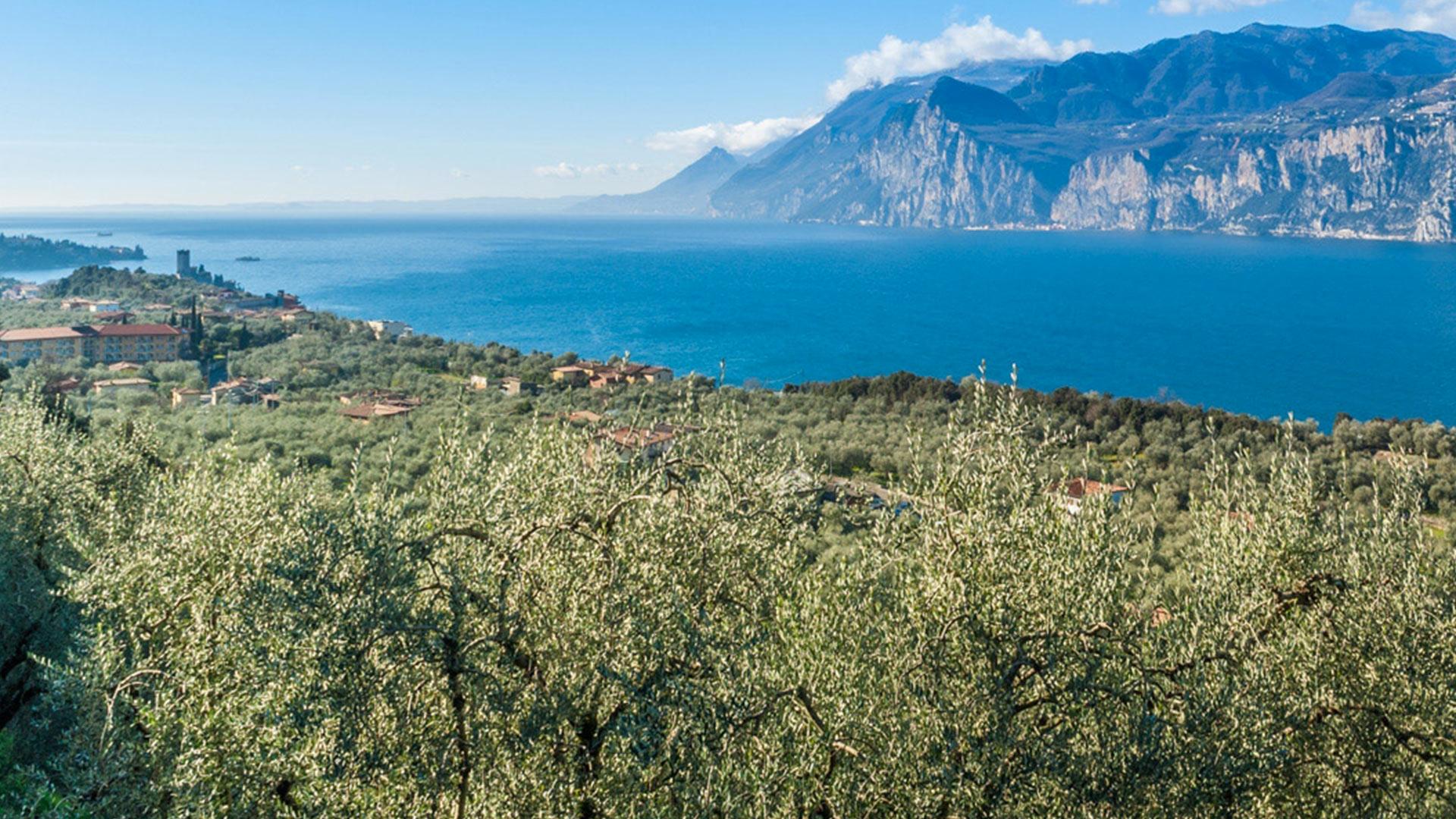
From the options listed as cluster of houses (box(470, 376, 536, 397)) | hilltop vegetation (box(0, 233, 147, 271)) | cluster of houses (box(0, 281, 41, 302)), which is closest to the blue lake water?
hilltop vegetation (box(0, 233, 147, 271))

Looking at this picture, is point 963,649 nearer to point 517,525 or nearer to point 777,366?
point 517,525

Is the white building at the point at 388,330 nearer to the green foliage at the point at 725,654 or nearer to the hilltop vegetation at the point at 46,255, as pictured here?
the green foliage at the point at 725,654

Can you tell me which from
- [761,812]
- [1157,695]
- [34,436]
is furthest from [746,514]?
[34,436]

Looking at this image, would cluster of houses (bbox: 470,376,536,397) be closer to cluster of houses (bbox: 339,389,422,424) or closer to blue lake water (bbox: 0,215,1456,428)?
cluster of houses (bbox: 339,389,422,424)

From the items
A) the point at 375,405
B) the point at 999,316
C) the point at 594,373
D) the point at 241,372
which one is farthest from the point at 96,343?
the point at 999,316

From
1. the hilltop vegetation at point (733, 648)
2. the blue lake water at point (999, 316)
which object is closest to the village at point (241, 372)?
the hilltop vegetation at point (733, 648)

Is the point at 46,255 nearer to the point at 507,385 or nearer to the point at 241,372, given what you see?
the point at 241,372
